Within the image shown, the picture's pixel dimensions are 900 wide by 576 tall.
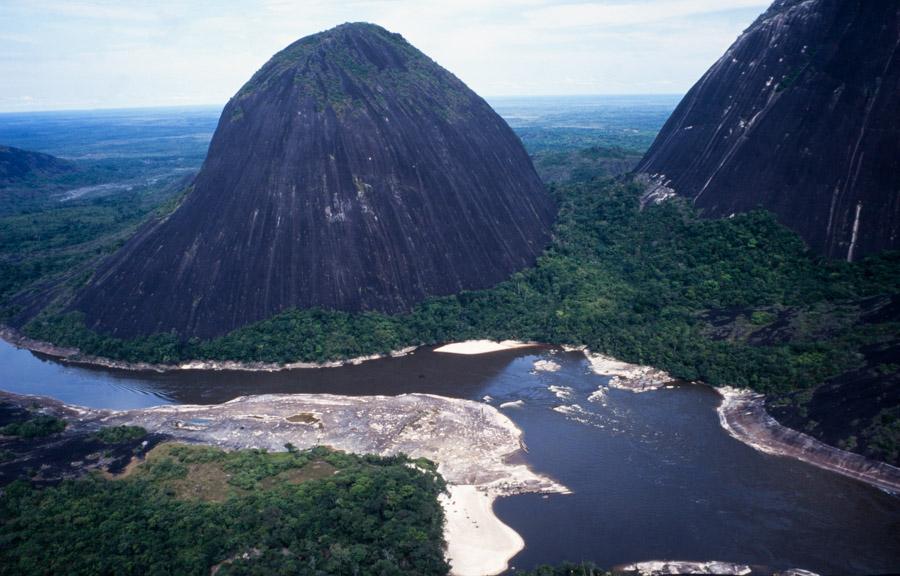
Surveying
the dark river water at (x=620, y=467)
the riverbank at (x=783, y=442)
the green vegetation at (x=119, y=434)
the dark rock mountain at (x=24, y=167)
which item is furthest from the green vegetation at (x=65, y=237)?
the riverbank at (x=783, y=442)

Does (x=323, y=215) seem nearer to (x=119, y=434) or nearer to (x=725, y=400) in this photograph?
(x=119, y=434)

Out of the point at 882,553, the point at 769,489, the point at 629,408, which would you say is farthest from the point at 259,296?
the point at 882,553

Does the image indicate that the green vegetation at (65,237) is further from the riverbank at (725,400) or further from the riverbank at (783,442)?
the riverbank at (783,442)

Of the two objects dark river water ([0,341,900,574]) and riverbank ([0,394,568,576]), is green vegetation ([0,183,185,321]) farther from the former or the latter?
riverbank ([0,394,568,576])

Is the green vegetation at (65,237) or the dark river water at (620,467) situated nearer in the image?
the dark river water at (620,467)

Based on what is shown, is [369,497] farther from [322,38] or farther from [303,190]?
[322,38]

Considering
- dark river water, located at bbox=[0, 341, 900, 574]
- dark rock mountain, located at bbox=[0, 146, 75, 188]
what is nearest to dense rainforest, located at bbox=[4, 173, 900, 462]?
dark river water, located at bbox=[0, 341, 900, 574]
